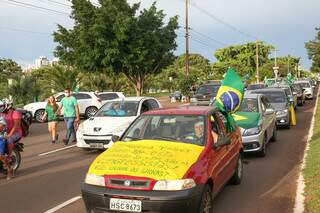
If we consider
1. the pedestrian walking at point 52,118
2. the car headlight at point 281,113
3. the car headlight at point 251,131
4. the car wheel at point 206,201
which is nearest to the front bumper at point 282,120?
the car headlight at point 281,113

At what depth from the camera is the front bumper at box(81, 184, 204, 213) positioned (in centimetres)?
508

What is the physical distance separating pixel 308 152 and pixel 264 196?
14.0ft

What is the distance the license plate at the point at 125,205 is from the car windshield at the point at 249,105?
7.97m

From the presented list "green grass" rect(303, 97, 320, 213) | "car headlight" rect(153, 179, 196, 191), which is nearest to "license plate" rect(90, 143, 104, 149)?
"green grass" rect(303, 97, 320, 213)

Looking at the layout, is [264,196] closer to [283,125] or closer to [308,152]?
[308,152]

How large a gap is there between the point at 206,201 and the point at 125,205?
1110 millimetres

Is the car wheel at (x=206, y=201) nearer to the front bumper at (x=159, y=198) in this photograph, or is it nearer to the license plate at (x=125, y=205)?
the front bumper at (x=159, y=198)

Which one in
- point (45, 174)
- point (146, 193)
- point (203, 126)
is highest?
point (203, 126)

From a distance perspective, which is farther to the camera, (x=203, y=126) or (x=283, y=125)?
(x=283, y=125)

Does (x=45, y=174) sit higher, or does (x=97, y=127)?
(x=97, y=127)

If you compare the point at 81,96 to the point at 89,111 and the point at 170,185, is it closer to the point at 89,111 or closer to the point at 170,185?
the point at 89,111

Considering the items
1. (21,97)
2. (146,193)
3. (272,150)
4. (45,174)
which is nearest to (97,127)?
(45,174)

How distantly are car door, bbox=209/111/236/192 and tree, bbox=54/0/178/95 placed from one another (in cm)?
2332

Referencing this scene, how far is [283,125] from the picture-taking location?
1709 cm
